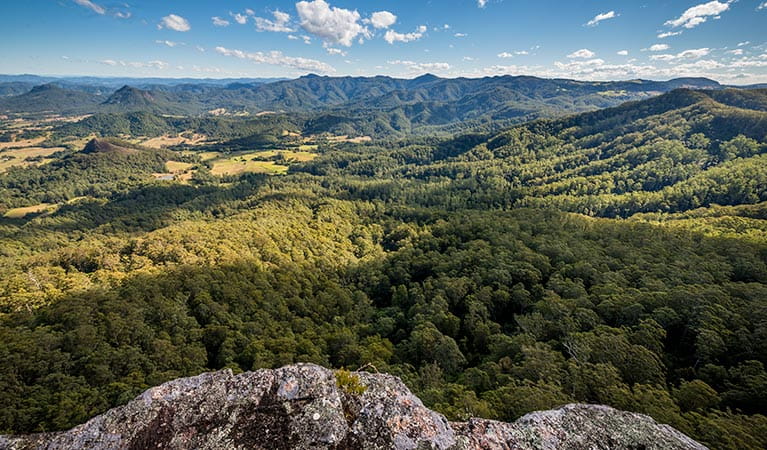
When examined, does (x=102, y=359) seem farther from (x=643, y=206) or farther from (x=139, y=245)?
(x=643, y=206)

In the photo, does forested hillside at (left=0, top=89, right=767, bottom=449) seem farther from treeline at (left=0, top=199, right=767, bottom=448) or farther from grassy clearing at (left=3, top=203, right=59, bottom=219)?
grassy clearing at (left=3, top=203, right=59, bottom=219)

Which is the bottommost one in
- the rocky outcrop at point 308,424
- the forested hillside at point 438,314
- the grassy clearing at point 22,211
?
the grassy clearing at point 22,211

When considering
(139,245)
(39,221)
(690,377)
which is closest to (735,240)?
(690,377)

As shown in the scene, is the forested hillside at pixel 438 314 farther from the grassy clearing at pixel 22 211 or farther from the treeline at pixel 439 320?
the grassy clearing at pixel 22 211

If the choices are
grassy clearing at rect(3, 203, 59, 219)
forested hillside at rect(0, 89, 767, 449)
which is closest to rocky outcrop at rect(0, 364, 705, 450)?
forested hillside at rect(0, 89, 767, 449)

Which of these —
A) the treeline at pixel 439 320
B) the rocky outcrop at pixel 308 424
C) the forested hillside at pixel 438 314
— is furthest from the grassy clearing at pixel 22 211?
the rocky outcrop at pixel 308 424

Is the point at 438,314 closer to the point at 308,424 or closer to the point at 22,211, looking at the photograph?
the point at 308,424

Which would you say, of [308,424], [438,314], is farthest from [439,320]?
[308,424]

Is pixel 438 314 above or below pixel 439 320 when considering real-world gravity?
above
